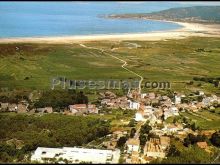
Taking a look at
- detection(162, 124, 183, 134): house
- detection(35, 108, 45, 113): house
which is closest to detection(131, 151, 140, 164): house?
detection(162, 124, 183, 134): house

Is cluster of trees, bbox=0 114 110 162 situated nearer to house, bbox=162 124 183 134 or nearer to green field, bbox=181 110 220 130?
house, bbox=162 124 183 134

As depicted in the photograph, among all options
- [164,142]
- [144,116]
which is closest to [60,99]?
[144,116]

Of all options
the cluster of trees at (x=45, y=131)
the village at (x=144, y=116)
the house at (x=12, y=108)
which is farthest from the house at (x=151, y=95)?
the house at (x=12, y=108)

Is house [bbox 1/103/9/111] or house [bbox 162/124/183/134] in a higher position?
house [bbox 1/103/9/111]

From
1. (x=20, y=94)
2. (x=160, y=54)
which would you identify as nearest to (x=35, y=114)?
(x=20, y=94)

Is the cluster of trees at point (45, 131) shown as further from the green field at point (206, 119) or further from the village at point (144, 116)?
the green field at point (206, 119)
